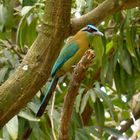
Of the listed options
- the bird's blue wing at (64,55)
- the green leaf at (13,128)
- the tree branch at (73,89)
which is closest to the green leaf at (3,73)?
the green leaf at (13,128)

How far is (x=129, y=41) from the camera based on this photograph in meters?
2.23

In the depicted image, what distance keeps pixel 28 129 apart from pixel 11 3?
622mm

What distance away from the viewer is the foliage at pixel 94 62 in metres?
2.14

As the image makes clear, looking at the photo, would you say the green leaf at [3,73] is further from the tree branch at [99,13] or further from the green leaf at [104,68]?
the tree branch at [99,13]

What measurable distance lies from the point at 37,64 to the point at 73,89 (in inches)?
15.9

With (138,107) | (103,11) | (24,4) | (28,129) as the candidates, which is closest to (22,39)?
(24,4)

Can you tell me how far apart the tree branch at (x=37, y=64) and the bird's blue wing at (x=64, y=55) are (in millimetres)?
96

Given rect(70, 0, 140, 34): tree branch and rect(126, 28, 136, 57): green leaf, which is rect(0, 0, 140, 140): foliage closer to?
rect(126, 28, 136, 57): green leaf

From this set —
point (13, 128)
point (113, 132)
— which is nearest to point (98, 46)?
point (113, 132)

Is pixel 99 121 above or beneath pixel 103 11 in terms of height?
beneath

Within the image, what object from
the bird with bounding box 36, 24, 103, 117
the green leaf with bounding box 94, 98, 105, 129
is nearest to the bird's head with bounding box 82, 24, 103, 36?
the bird with bounding box 36, 24, 103, 117

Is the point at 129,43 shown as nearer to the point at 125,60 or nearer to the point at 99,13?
the point at 125,60

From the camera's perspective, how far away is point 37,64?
5.59ft

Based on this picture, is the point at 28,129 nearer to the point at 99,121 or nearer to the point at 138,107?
the point at 99,121
